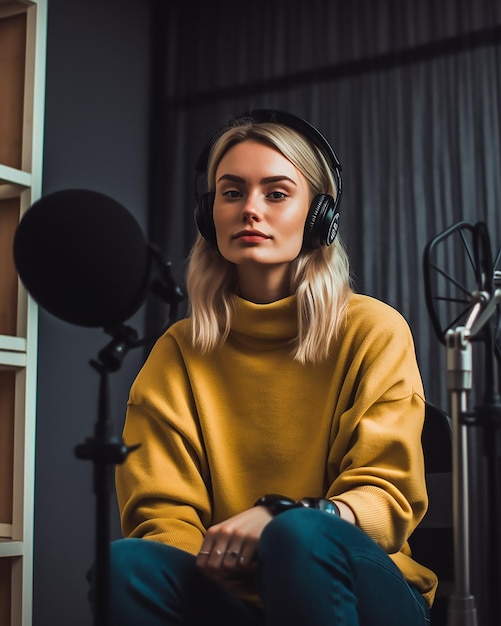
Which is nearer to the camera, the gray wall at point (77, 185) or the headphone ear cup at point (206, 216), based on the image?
the headphone ear cup at point (206, 216)

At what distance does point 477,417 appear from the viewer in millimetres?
963

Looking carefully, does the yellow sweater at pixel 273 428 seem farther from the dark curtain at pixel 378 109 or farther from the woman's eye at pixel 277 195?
the dark curtain at pixel 378 109

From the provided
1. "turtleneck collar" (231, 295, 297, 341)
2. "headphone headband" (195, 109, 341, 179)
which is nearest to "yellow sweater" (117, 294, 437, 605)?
"turtleneck collar" (231, 295, 297, 341)

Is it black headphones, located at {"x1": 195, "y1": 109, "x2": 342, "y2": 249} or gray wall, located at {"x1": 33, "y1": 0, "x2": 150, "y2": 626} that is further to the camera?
gray wall, located at {"x1": 33, "y1": 0, "x2": 150, "y2": 626}

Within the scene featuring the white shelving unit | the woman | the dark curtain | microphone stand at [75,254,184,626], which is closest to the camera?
microphone stand at [75,254,184,626]

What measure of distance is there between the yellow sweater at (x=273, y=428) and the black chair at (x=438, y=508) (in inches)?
2.9

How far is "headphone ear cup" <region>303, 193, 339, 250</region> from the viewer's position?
1495mm

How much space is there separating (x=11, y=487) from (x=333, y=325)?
878mm

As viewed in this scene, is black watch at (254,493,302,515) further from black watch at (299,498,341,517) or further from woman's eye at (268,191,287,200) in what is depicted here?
woman's eye at (268,191,287,200)

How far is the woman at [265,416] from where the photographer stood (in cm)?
119

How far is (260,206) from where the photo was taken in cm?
148

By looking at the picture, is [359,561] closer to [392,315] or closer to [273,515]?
[273,515]

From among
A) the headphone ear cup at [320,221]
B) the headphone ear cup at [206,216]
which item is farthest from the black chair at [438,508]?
the headphone ear cup at [206,216]

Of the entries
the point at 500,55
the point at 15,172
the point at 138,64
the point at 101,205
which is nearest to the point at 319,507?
the point at 101,205
